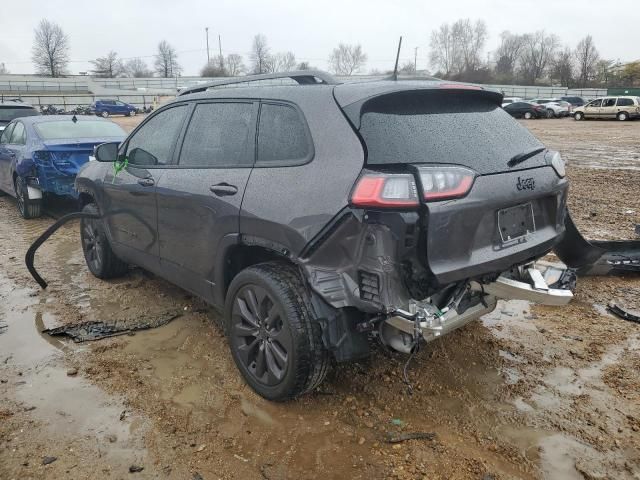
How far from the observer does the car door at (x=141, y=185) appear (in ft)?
13.4

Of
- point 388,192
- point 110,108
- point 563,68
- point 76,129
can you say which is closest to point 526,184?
point 388,192

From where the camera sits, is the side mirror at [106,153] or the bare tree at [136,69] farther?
the bare tree at [136,69]

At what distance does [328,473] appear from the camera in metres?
2.66

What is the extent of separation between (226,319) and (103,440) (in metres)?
1.00

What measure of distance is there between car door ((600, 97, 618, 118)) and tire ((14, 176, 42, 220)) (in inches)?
1423

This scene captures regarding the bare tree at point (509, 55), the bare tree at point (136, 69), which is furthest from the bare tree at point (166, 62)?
the bare tree at point (509, 55)

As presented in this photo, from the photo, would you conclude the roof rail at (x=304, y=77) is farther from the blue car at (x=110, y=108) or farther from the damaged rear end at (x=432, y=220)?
the blue car at (x=110, y=108)

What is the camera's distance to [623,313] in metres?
4.37

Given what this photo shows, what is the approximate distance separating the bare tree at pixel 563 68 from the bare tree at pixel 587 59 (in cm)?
139

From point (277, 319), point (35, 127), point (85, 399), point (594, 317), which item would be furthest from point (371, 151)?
point (35, 127)

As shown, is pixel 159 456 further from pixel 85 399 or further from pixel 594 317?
pixel 594 317

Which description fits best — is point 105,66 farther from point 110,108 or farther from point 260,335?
point 260,335

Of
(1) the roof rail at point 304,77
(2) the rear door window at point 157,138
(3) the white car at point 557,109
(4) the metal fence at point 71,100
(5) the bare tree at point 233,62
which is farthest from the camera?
(5) the bare tree at point 233,62

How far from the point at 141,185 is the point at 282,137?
63.9 inches
